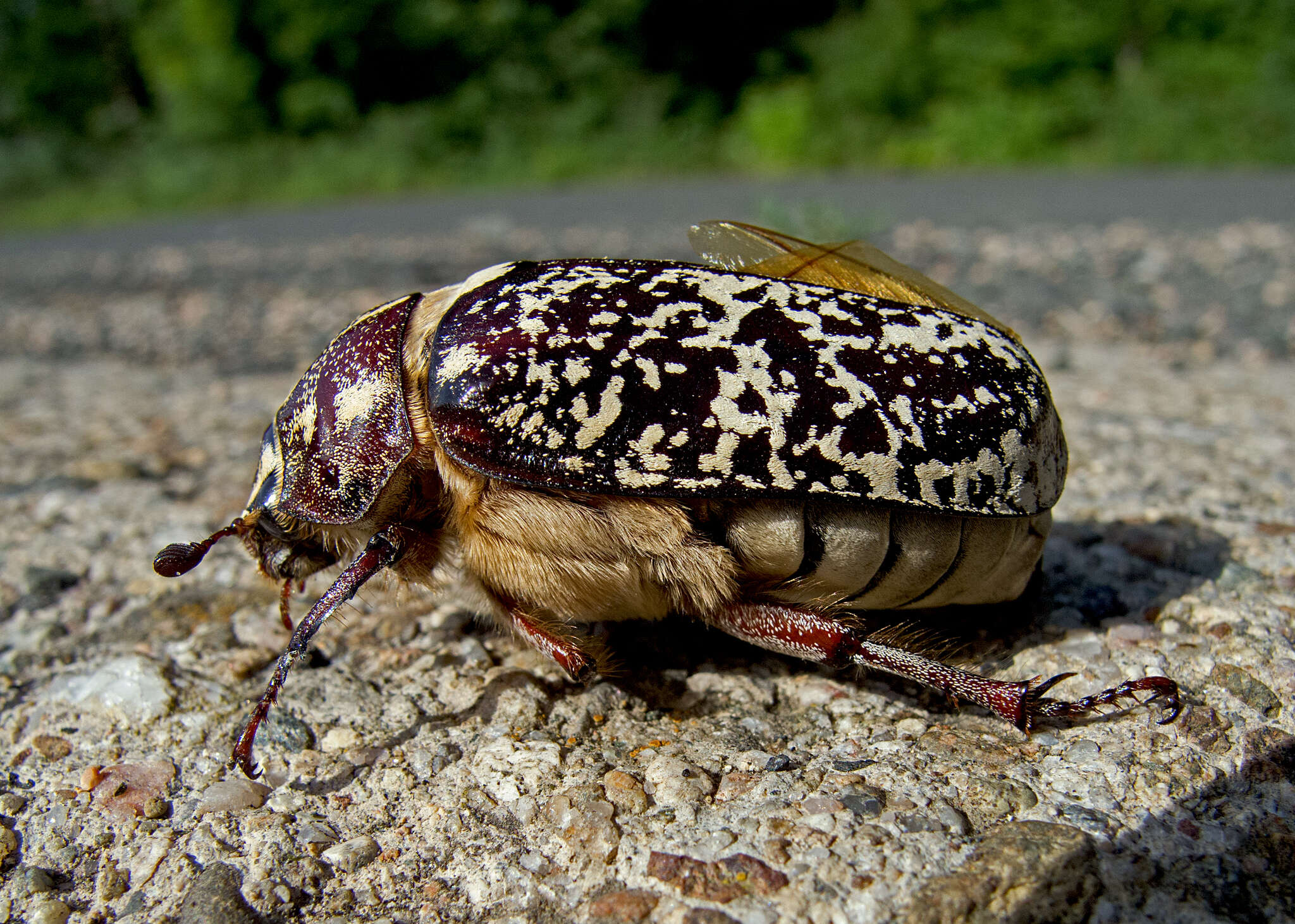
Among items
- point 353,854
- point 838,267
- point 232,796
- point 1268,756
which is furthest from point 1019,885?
point 232,796

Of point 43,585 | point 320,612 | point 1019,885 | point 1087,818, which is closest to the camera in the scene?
point 1019,885

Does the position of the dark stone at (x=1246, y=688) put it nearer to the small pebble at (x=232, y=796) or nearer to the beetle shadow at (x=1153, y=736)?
the beetle shadow at (x=1153, y=736)

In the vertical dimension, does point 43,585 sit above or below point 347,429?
below

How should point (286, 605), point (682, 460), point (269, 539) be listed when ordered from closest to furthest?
Answer: point (682, 460)
point (269, 539)
point (286, 605)

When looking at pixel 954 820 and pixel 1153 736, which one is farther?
pixel 1153 736

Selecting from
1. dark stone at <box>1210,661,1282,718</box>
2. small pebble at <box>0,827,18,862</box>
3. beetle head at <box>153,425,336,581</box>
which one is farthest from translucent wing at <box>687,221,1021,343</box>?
small pebble at <box>0,827,18,862</box>

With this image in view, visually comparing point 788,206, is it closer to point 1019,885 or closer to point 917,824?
point 917,824

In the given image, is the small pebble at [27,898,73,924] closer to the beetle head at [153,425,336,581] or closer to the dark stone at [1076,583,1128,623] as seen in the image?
the beetle head at [153,425,336,581]

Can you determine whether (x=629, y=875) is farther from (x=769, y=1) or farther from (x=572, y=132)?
(x=769, y=1)
